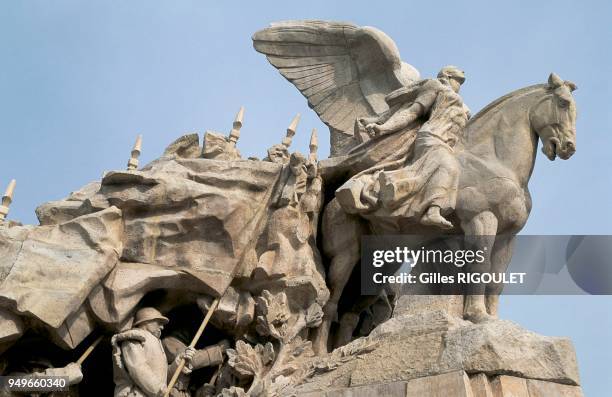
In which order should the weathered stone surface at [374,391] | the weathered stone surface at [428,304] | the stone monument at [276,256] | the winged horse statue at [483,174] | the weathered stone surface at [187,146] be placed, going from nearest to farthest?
the weathered stone surface at [374,391] → the stone monument at [276,256] → the weathered stone surface at [428,304] → the winged horse statue at [483,174] → the weathered stone surface at [187,146]

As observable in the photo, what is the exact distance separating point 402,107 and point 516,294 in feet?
8.02

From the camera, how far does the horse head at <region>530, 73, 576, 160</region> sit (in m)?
8.59

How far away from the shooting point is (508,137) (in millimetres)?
8758

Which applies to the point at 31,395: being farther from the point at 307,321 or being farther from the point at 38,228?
the point at 307,321

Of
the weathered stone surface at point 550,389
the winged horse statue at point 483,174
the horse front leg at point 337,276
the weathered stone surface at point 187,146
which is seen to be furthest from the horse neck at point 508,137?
the weathered stone surface at point 187,146

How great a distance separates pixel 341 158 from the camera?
9305mm

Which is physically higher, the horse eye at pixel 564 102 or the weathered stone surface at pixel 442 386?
the horse eye at pixel 564 102

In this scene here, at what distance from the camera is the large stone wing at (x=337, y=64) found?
10.9 m

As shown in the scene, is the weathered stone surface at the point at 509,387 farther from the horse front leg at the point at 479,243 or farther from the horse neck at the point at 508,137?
the horse neck at the point at 508,137

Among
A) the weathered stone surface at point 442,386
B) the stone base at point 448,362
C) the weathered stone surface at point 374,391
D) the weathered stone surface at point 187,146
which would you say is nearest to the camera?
the weathered stone surface at point 442,386

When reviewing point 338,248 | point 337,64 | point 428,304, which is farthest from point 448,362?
point 337,64

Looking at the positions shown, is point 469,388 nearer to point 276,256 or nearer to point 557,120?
point 276,256

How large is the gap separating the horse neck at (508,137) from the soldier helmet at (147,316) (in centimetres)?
363

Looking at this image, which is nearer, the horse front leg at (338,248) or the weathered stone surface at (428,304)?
the weathered stone surface at (428,304)
